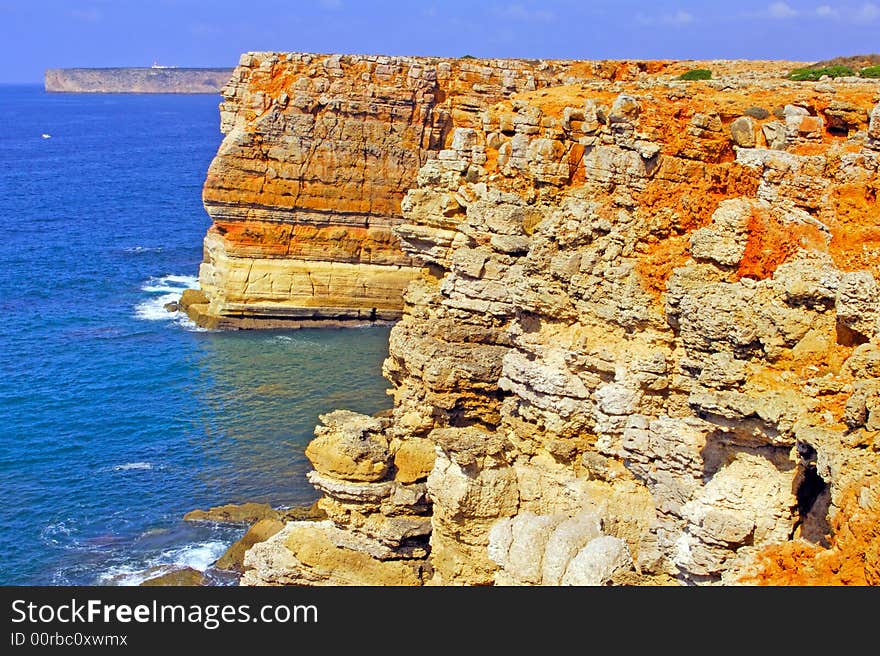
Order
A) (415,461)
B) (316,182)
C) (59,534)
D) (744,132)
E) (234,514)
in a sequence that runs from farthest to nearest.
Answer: (316,182) < (234,514) < (59,534) < (415,461) < (744,132)

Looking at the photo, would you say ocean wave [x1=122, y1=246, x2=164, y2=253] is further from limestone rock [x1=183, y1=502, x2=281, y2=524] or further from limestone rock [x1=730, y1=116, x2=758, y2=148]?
limestone rock [x1=730, y1=116, x2=758, y2=148]

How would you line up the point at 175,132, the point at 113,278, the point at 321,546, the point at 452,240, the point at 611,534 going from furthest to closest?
the point at 175,132
the point at 113,278
the point at 452,240
the point at 321,546
the point at 611,534

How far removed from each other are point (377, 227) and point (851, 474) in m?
49.5

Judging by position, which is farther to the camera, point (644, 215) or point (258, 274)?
point (258, 274)

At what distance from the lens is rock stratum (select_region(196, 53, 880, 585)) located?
50.9 feet

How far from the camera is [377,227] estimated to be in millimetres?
61875

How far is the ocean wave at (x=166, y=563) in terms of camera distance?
1199 inches

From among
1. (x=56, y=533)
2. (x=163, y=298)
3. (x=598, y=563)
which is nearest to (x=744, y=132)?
(x=598, y=563)

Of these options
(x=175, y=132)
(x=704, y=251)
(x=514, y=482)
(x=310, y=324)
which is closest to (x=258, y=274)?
(x=310, y=324)

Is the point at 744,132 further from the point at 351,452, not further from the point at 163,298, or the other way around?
the point at 163,298

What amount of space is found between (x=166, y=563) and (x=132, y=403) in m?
15.5

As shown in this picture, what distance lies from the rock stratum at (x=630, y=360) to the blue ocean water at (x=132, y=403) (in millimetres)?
11180

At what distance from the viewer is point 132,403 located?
150 feet
